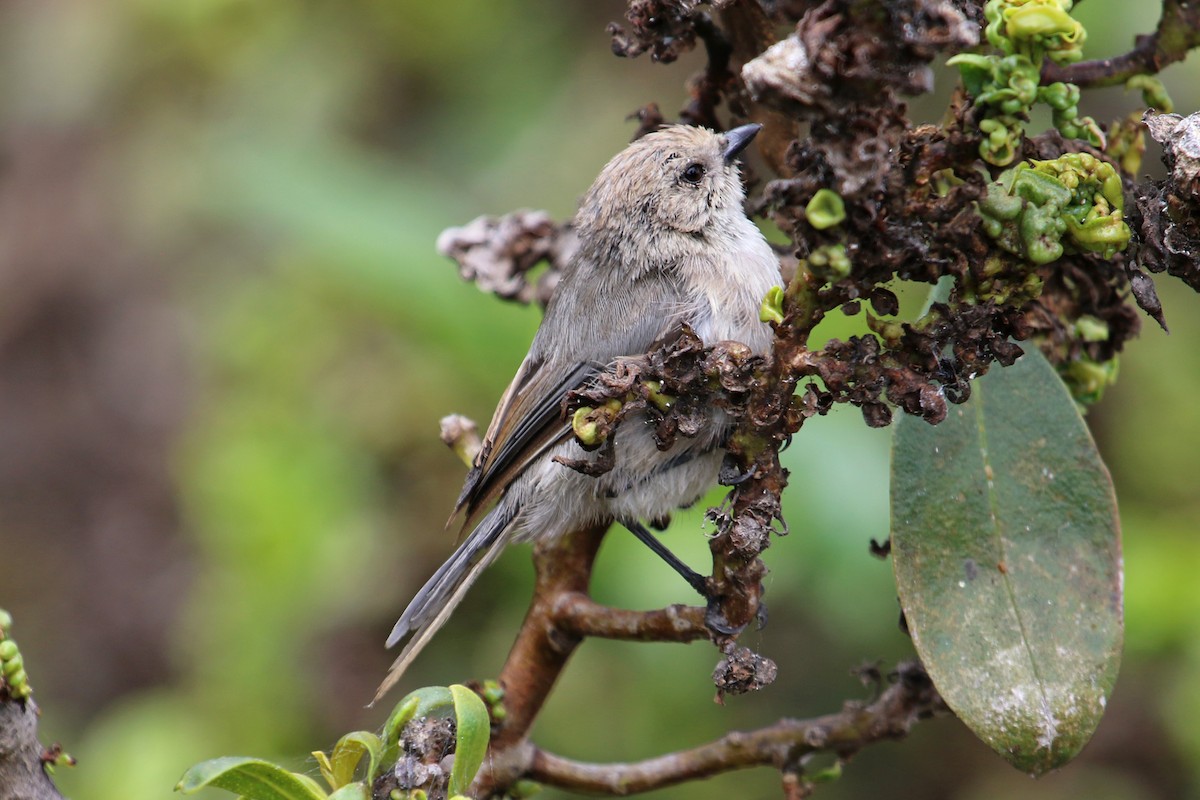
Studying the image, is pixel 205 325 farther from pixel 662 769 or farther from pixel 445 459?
pixel 662 769

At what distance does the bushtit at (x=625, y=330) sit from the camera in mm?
3086

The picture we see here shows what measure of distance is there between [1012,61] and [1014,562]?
37.0 inches

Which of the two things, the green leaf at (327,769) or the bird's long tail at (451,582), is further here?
the bird's long tail at (451,582)

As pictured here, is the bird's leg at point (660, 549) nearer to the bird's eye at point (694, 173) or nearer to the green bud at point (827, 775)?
the green bud at point (827, 775)

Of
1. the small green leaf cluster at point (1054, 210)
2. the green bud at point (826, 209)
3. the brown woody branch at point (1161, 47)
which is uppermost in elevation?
the brown woody branch at point (1161, 47)

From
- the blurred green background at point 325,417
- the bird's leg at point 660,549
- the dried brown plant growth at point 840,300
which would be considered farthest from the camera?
the blurred green background at point 325,417

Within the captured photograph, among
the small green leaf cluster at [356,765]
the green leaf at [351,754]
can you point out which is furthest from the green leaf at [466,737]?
the green leaf at [351,754]

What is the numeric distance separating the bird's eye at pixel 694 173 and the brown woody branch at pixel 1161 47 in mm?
1416

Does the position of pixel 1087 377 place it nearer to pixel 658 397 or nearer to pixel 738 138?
pixel 658 397

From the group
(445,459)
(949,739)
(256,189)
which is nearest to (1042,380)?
(949,739)

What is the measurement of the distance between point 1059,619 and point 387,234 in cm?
312

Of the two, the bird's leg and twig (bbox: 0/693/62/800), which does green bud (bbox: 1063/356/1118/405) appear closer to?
the bird's leg

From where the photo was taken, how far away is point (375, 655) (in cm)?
425

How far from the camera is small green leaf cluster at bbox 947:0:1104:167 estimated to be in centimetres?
165
